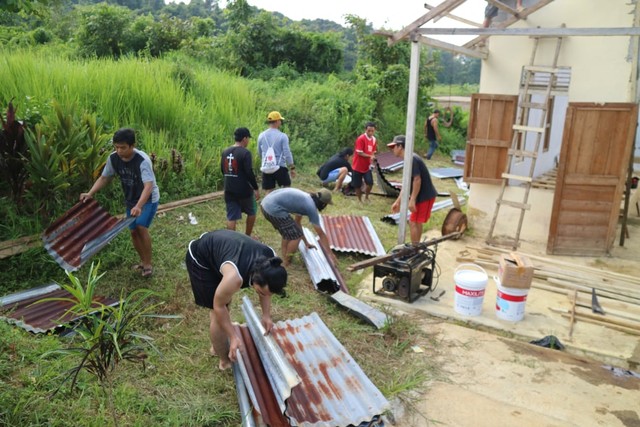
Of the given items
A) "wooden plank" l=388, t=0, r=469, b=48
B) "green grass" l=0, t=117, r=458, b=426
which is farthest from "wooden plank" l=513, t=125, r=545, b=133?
"green grass" l=0, t=117, r=458, b=426

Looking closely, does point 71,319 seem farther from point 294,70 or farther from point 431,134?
point 294,70

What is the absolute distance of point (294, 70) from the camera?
1761cm

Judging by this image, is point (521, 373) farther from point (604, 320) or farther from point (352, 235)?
point (352, 235)

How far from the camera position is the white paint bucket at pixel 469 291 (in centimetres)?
530

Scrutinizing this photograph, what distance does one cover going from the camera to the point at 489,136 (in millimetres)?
7812

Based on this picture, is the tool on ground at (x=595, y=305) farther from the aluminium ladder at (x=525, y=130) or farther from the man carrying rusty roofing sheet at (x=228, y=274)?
the man carrying rusty roofing sheet at (x=228, y=274)

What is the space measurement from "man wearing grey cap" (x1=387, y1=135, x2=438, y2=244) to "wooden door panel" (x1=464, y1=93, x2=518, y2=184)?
5.04 ft

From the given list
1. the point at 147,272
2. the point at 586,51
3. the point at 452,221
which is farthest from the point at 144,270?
the point at 586,51

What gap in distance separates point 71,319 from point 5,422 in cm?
150

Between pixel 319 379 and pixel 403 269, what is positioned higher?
pixel 403 269

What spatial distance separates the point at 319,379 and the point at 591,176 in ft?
18.2

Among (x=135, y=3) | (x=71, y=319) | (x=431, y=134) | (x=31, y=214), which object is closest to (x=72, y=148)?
(x=31, y=214)

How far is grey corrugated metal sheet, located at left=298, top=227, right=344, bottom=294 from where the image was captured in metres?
5.96

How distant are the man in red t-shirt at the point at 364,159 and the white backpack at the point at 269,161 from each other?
2899 millimetres
